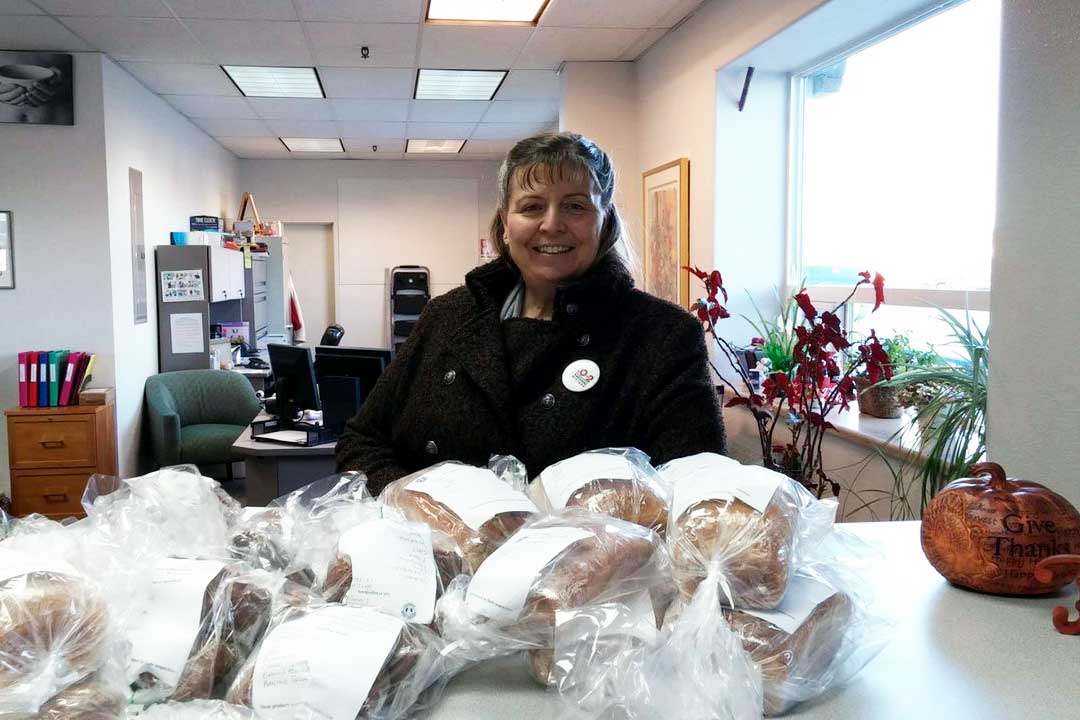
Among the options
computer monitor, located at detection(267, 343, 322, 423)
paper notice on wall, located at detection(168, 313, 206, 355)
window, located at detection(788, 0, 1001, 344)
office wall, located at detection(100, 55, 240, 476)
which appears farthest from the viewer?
paper notice on wall, located at detection(168, 313, 206, 355)

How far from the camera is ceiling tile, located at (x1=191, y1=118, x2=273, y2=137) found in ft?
23.6

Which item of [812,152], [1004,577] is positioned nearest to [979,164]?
[812,152]

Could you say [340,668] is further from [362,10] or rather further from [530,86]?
[530,86]

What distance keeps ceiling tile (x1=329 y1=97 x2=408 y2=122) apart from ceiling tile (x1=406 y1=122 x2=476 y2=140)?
13.0 inches

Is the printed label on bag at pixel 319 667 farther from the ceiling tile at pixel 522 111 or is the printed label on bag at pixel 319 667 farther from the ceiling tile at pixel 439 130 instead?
the ceiling tile at pixel 439 130

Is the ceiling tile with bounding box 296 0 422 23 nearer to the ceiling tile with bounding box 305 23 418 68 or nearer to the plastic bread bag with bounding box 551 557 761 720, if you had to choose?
the ceiling tile with bounding box 305 23 418 68

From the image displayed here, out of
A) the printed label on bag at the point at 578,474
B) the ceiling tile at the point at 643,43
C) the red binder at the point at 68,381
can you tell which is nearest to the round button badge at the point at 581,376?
the printed label on bag at the point at 578,474

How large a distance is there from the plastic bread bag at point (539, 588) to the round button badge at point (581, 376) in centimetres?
79

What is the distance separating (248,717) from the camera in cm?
61

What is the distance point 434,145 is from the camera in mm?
8656

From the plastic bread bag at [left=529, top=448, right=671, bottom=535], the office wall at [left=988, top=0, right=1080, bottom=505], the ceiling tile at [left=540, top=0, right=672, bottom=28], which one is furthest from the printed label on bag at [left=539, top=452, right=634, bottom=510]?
the ceiling tile at [left=540, top=0, right=672, bottom=28]

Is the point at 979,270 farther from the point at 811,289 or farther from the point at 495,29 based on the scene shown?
the point at 495,29

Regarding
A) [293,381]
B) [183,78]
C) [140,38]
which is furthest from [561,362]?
[183,78]

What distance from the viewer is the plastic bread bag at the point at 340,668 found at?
2.00 ft
